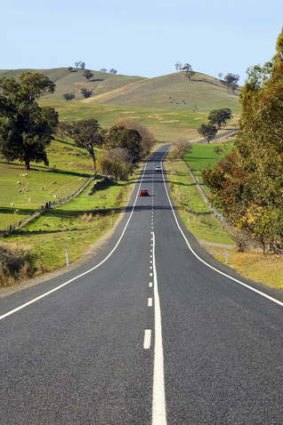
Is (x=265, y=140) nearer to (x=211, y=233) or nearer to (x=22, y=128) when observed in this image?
(x=211, y=233)

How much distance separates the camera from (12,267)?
25922mm

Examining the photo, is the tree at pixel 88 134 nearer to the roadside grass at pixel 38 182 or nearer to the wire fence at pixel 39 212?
the roadside grass at pixel 38 182

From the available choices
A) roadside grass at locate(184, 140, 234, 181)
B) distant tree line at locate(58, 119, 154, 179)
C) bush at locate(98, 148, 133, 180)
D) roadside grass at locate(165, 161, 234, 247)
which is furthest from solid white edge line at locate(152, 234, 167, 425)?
roadside grass at locate(184, 140, 234, 181)

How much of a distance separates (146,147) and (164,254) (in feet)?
334

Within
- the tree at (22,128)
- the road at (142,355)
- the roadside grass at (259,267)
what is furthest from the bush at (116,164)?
the road at (142,355)

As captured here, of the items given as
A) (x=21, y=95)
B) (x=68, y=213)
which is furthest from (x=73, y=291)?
(x=21, y=95)

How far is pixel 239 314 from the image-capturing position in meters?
13.2

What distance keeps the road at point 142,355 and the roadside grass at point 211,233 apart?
4.44 meters

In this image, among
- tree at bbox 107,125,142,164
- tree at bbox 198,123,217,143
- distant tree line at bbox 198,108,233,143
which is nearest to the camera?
tree at bbox 107,125,142,164

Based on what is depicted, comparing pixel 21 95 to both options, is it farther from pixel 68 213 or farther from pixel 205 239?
pixel 205 239

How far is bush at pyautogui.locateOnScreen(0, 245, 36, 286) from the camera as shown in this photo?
2344 centimetres

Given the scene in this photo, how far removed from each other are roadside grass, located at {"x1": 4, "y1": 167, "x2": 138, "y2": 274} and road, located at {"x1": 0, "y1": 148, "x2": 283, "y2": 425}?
12486 millimetres

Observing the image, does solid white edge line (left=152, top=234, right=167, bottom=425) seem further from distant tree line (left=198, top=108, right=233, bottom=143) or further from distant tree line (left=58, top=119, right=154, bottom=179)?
distant tree line (left=198, top=108, right=233, bottom=143)

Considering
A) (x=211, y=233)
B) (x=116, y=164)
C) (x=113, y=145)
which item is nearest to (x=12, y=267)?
(x=211, y=233)
